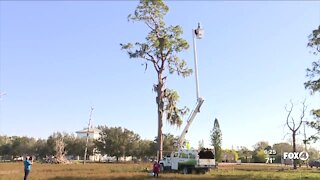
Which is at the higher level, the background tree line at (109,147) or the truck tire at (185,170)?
the background tree line at (109,147)

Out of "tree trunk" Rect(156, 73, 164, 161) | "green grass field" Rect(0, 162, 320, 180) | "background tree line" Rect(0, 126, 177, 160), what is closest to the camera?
"green grass field" Rect(0, 162, 320, 180)

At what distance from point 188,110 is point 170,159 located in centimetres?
651

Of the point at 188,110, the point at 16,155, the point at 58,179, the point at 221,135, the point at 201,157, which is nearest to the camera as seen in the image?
the point at 58,179

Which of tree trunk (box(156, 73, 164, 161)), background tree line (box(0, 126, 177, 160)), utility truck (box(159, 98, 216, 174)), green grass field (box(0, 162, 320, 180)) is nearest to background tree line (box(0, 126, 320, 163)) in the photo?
background tree line (box(0, 126, 177, 160))

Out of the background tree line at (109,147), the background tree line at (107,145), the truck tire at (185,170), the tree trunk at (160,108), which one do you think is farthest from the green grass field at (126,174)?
Result: the background tree line at (107,145)

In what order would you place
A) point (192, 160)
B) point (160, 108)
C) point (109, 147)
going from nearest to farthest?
point (192, 160) → point (160, 108) → point (109, 147)

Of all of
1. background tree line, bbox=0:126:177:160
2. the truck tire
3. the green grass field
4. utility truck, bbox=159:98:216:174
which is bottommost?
the green grass field

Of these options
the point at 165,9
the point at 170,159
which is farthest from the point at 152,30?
the point at 170,159

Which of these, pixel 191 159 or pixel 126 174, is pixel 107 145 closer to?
pixel 191 159

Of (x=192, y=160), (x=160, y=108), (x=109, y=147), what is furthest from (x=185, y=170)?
(x=109, y=147)

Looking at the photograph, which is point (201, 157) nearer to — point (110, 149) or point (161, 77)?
point (161, 77)

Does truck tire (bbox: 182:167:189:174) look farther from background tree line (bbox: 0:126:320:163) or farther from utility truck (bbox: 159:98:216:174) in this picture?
background tree line (bbox: 0:126:320:163)

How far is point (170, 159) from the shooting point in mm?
34938

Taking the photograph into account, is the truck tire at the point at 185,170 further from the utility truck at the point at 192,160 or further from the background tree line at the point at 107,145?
the background tree line at the point at 107,145
